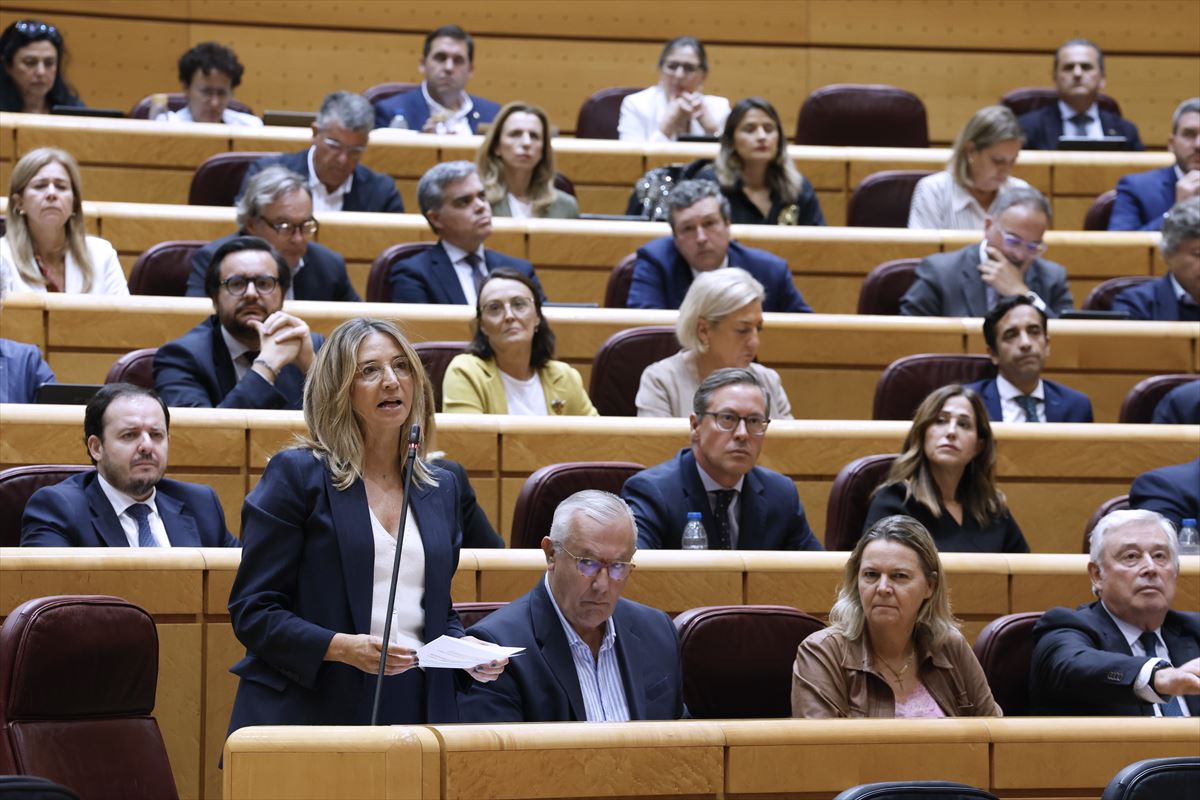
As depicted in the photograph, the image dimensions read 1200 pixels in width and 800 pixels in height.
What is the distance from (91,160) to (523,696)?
3.01m

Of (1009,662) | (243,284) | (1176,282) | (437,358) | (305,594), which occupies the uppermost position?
(1176,282)

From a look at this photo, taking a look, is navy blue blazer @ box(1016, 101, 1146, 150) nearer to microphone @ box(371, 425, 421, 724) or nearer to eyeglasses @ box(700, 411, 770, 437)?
eyeglasses @ box(700, 411, 770, 437)

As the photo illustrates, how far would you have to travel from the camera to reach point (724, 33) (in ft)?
20.2

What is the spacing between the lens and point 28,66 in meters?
4.90

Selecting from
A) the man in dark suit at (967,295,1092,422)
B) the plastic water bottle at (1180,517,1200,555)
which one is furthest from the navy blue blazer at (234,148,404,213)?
the plastic water bottle at (1180,517,1200,555)

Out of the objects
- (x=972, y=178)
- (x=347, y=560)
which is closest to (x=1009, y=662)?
(x=347, y=560)

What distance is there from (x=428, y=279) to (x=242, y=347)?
748 millimetres

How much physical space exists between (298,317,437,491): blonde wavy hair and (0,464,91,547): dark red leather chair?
2.43 ft

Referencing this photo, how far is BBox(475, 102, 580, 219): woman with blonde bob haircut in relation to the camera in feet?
14.7

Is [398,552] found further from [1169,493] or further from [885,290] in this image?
[885,290]

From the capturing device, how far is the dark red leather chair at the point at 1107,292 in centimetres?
428

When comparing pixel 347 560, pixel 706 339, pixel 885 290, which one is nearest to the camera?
Result: pixel 347 560

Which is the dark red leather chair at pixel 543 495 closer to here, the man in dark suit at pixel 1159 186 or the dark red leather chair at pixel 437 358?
the dark red leather chair at pixel 437 358

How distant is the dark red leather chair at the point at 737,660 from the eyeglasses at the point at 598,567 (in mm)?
200
